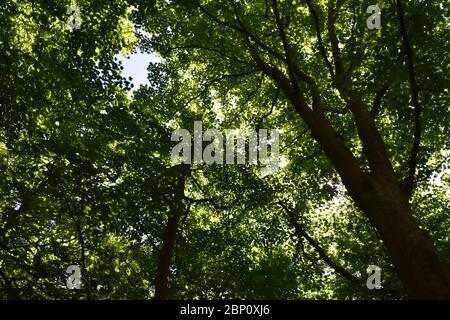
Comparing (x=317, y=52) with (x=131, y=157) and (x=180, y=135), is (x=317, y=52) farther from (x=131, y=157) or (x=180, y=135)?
(x=131, y=157)

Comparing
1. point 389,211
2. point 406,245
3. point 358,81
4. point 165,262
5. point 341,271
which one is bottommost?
point 341,271

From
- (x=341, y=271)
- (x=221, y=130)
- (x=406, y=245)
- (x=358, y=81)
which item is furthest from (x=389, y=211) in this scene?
(x=221, y=130)

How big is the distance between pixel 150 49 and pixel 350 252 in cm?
1226

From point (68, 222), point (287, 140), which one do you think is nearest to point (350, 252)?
point (287, 140)

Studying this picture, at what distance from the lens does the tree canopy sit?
26.0 feet

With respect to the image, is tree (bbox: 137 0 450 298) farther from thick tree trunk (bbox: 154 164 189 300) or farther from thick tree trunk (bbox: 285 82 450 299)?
thick tree trunk (bbox: 154 164 189 300)

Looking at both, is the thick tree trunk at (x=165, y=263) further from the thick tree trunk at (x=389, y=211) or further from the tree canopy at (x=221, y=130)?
the thick tree trunk at (x=389, y=211)

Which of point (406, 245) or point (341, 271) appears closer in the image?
point (406, 245)

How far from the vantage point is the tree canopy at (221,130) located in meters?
7.93

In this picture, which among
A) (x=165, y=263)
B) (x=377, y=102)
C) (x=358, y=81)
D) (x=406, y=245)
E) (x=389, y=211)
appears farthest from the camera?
(x=165, y=263)

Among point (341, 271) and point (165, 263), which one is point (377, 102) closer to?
point (341, 271)

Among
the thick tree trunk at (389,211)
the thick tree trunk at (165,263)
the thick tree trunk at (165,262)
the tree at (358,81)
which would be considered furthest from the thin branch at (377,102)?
the thick tree trunk at (165,263)

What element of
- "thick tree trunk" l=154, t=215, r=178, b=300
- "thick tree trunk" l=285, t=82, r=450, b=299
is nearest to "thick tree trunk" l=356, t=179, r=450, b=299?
"thick tree trunk" l=285, t=82, r=450, b=299

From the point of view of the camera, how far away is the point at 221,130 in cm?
1688
